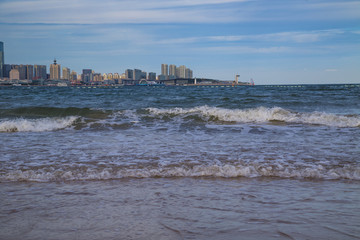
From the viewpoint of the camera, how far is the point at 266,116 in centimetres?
1277

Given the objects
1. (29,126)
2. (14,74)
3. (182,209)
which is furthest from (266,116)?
(14,74)

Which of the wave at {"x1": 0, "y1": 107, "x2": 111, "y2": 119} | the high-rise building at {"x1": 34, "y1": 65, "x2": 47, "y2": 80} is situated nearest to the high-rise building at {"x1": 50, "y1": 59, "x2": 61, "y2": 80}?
the high-rise building at {"x1": 34, "y1": 65, "x2": 47, "y2": 80}

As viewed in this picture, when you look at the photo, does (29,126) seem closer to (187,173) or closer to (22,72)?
(187,173)

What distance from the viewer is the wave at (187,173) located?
438 cm

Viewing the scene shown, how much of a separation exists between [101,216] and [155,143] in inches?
165

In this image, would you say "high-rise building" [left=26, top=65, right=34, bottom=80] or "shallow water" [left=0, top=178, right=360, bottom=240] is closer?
"shallow water" [left=0, top=178, right=360, bottom=240]

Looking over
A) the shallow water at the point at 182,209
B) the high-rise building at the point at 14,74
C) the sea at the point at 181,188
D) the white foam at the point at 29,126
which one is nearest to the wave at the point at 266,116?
the sea at the point at 181,188

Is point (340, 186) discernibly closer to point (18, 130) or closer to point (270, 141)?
point (270, 141)

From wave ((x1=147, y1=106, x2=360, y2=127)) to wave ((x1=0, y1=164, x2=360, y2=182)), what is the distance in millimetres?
6867

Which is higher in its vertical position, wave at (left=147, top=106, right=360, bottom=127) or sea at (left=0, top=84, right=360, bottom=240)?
wave at (left=147, top=106, right=360, bottom=127)

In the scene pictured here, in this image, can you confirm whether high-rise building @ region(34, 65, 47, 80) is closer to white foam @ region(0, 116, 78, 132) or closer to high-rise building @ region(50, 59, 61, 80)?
high-rise building @ region(50, 59, 61, 80)

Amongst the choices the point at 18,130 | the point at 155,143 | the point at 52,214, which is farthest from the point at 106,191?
the point at 18,130

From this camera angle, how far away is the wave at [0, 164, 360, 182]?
4379mm

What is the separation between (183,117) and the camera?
13305 mm
